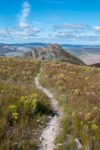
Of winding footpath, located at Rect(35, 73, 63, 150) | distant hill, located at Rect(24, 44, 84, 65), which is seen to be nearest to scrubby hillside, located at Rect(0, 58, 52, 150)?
winding footpath, located at Rect(35, 73, 63, 150)

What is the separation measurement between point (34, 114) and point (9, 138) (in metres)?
2.02

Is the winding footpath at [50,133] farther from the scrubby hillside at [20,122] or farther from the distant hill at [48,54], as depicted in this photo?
the distant hill at [48,54]

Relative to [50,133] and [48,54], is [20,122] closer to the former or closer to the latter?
[50,133]

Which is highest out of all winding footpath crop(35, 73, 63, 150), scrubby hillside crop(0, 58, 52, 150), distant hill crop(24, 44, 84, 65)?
distant hill crop(24, 44, 84, 65)

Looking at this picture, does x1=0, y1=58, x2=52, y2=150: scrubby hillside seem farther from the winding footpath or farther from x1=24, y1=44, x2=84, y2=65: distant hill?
x1=24, y1=44, x2=84, y2=65: distant hill

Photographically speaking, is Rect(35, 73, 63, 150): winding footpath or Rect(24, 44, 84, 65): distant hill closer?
Rect(35, 73, 63, 150): winding footpath

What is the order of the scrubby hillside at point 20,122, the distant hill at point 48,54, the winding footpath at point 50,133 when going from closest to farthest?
the scrubby hillside at point 20,122, the winding footpath at point 50,133, the distant hill at point 48,54

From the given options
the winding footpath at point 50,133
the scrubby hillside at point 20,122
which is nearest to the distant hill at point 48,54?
the scrubby hillside at point 20,122

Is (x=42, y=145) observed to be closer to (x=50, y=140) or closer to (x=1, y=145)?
(x=50, y=140)

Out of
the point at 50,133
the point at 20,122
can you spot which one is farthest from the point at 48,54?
the point at 50,133

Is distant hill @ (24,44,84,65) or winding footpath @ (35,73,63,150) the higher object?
distant hill @ (24,44,84,65)

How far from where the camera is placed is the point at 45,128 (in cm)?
555

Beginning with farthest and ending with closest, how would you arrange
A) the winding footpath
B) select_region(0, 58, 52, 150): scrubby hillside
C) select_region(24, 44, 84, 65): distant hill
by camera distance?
1. select_region(24, 44, 84, 65): distant hill
2. the winding footpath
3. select_region(0, 58, 52, 150): scrubby hillside

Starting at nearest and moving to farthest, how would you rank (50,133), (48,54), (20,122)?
(50,133)
(20,122)
(48,54)
